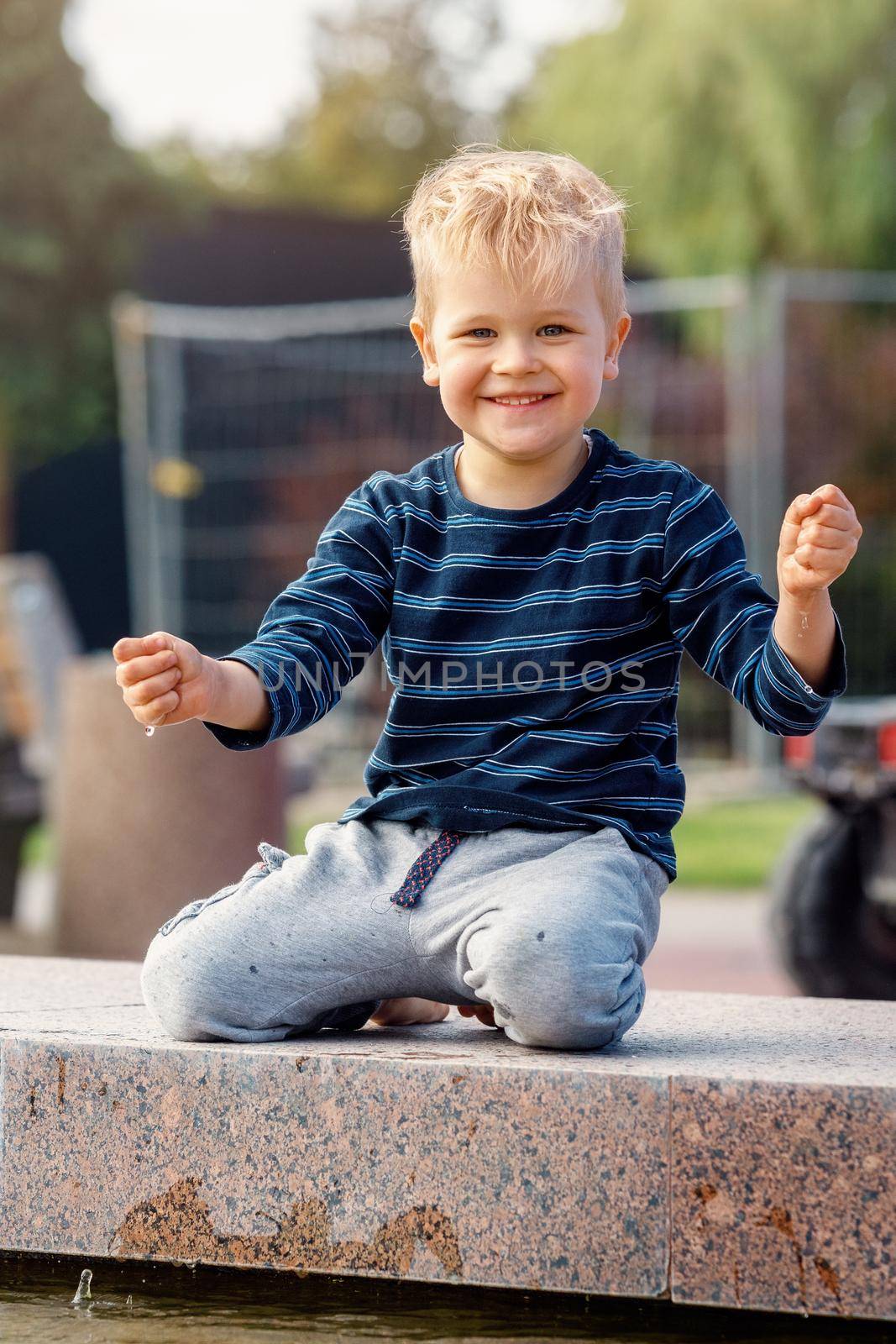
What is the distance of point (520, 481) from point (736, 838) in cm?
753

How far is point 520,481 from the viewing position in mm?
2496

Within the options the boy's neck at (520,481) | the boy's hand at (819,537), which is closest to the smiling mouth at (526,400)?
the boy's neck at (520,481)

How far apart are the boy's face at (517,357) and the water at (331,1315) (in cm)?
114

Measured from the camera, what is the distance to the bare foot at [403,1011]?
2523 mm

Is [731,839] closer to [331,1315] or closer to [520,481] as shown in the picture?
[520,481]

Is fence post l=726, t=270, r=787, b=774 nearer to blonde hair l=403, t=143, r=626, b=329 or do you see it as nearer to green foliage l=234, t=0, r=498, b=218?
blonde hair l=403, t=143, r=626, b=329

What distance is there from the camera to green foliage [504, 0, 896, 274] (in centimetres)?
1435

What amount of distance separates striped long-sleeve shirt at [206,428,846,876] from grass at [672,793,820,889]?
5.64m

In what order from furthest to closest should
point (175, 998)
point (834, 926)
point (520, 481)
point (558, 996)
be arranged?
point (834, 926) → point (520, 481) → point (175, 998) → point (558, 996)

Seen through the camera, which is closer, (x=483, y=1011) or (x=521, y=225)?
(x=521, y=225)

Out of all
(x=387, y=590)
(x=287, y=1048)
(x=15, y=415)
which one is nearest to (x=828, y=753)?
(x=387, y=590)

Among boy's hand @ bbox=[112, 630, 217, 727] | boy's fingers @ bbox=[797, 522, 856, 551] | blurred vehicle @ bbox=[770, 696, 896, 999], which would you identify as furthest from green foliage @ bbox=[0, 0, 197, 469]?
boy's fingers @ bbox=[797, 522, 856, 551]

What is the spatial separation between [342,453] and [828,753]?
7214mm

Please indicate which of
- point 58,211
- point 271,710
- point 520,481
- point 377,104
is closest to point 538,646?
point 520,481
